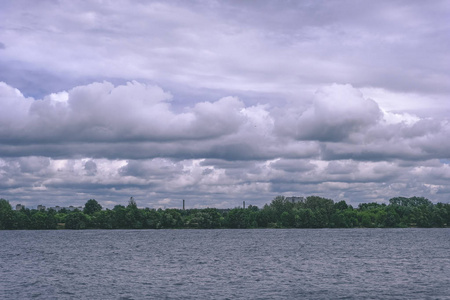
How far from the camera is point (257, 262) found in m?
99.9

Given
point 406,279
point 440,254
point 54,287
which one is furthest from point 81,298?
point 440,254

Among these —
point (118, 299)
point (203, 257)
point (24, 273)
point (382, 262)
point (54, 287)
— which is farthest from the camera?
point (203, 257)

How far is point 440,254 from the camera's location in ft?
387

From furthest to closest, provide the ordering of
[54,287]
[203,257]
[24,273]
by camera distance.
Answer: [203,257], [24,273], [54,287]

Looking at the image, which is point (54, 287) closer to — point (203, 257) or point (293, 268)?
point (293, 268)

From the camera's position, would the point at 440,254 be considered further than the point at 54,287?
Yes

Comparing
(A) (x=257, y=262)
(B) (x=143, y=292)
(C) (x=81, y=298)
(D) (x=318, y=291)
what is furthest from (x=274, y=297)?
(A) (x=257, y=262)

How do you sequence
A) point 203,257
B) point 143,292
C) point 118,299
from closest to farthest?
point 118,299 → point 143,292 → point 203,257

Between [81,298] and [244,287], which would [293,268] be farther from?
[81,298]

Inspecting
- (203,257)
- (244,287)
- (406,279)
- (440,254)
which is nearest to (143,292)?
(244,287)

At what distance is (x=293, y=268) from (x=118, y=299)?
127 feet

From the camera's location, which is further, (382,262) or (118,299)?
(382,262)

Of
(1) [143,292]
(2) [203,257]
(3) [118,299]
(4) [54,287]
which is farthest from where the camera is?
(2) [203,257]

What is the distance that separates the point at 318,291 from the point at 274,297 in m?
7.41
